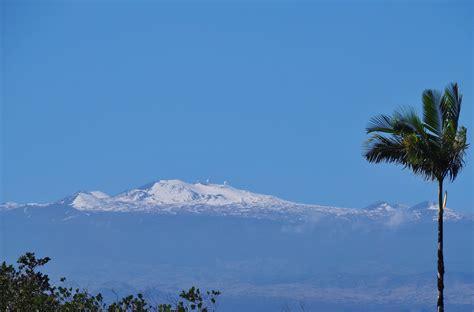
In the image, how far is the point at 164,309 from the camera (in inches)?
1237

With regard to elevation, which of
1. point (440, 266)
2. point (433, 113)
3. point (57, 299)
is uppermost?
point (433, 113)

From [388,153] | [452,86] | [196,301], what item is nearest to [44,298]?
[196,301]

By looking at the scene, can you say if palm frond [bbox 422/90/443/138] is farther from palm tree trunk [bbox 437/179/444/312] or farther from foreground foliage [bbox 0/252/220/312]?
foreground foliage [bbox 0/252/220/312]

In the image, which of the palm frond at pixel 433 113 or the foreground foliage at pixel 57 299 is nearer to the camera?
the foreground foliage at pixel 57 299

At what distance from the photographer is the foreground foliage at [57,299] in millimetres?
32625

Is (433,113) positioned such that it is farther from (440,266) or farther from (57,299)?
(57,299)

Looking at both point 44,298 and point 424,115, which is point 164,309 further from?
point 424,115

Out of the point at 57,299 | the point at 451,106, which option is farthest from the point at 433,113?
the point at 57,299

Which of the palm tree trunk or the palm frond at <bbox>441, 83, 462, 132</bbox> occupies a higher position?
the palm frond at <bbox>441, 83, 462, 132</bbox>

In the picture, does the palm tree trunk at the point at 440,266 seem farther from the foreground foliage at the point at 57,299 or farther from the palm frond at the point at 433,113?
the foreground foliage at the point at 57,299

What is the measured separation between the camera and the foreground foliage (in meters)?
32.6

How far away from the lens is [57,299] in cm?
3738

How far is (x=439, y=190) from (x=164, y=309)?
11.3 metres

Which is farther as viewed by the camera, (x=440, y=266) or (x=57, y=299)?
(x=57, y=299)
